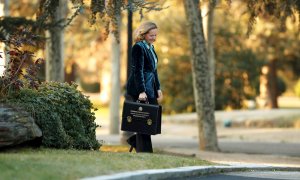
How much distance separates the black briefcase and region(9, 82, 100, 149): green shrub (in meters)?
0.71

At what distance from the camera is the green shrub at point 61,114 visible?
11133 mm

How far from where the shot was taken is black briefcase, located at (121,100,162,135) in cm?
1172

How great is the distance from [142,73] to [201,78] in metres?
6.59

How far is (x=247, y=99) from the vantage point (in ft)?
124

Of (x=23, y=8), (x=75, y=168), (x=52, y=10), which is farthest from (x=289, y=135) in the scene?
(x=23, y=8)

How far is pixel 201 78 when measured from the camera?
18.3 metres

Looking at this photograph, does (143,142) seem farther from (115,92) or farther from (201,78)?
(115,92)

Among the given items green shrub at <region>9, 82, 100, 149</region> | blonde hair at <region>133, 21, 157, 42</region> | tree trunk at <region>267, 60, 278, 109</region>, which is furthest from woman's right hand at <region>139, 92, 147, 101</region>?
tree trunk at <region>267, 60, 278, 109</region>

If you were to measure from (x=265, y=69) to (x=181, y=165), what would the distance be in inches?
1428

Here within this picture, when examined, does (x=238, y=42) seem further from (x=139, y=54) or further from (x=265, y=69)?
(x=139, y=54)

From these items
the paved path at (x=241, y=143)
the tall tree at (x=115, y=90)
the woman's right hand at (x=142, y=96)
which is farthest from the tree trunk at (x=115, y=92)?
the woman's right hand at (x=142, y=96)

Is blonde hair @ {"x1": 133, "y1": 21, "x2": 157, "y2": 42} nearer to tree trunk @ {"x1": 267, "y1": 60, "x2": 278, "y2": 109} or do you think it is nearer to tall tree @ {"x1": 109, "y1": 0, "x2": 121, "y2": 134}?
tall tree @ {"x1": 109, "y1": 0, "x2": 121, "y2": 134}

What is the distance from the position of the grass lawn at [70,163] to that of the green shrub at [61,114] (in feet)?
1.46

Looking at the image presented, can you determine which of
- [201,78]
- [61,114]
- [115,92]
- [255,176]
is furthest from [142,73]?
[115,92]
